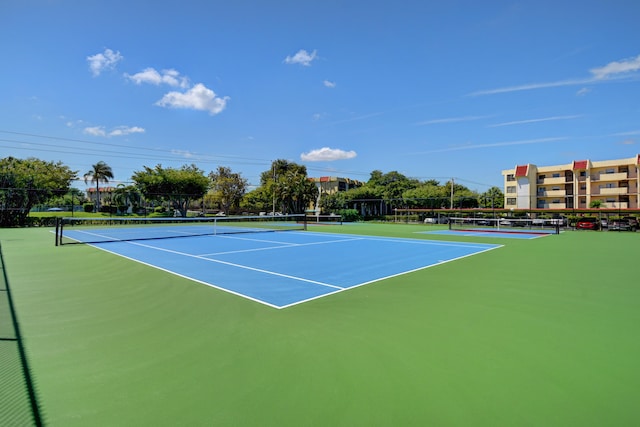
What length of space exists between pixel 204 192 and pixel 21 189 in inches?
763

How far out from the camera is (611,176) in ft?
165

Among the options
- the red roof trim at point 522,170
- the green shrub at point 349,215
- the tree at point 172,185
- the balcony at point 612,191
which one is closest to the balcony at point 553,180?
the red roof trim at point 522,170

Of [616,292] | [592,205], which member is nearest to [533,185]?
[592,205]

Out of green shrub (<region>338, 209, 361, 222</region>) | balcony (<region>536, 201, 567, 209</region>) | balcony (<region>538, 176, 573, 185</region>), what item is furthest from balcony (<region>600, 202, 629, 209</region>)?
green shrub (<region>338, 209, 361, 222</region>)

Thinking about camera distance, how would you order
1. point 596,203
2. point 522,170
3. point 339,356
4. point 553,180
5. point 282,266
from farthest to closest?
point 522,170 < point 553,180 < point 596,203 < point 282,266 < point 339,356

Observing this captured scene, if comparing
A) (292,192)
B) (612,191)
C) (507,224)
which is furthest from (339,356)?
(612,191)

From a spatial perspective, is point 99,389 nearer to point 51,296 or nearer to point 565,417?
point 565,417

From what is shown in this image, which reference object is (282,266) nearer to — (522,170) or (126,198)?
(126,198)

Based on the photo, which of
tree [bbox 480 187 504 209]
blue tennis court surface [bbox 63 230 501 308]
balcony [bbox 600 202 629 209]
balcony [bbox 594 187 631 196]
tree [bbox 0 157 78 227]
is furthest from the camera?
tree [bbox 480 187 504 209]

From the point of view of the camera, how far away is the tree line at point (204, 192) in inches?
1088

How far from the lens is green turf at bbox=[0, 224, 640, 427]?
2.73 metres

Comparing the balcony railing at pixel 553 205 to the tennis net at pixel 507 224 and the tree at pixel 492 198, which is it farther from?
the tennis net at pixel 507 224

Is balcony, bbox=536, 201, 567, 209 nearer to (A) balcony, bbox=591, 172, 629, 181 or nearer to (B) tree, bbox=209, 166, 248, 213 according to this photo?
(A) balcony, bbox=591, 172, 629, 181

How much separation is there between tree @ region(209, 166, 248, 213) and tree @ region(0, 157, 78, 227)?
24.6 metres
